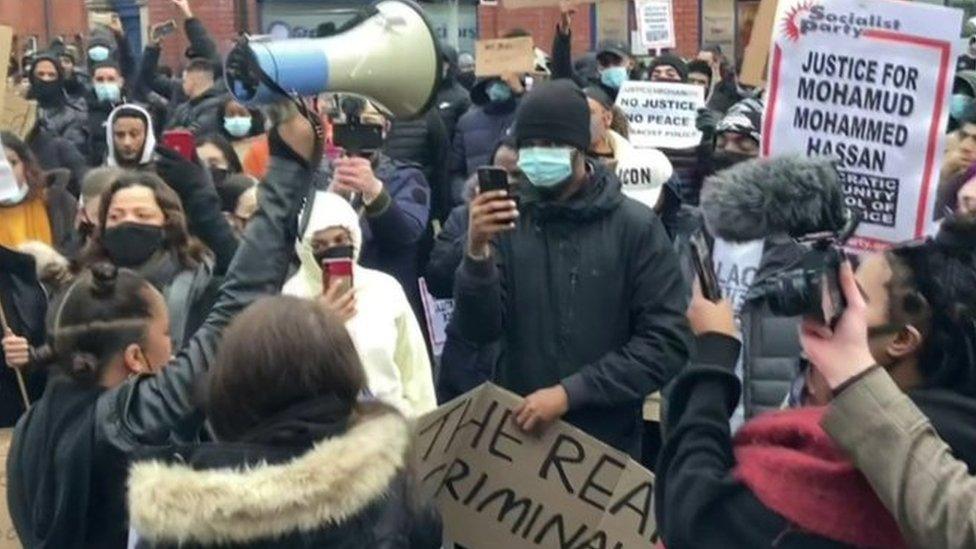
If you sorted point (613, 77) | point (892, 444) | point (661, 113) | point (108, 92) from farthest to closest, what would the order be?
1. point (108, 92)
2. point (613, 77)
3. point (661, 113)
4. point (892, 444)

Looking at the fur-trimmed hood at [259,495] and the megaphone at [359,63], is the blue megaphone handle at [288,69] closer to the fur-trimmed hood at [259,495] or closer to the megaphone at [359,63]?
the megaphone at [359,63]

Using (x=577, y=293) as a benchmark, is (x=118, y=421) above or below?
above

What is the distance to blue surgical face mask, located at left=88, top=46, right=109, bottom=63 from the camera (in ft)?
51.3

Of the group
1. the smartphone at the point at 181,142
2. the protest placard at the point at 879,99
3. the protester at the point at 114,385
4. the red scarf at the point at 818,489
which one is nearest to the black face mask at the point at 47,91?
the smartphone at the point at 181,142

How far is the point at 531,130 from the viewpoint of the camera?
5.52 meters

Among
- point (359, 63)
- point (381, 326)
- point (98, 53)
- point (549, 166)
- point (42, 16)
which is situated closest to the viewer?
point (359, 63)

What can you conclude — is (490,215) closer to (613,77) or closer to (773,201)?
(773,201)

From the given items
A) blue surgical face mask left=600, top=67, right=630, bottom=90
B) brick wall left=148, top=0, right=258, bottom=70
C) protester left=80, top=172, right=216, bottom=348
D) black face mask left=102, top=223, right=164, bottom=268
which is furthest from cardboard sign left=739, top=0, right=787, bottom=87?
brick wall left=148, top=0, right=258, bottom=70

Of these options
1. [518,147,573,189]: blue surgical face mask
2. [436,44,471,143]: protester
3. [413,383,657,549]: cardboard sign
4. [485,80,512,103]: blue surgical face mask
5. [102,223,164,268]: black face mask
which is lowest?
[436,44,471,143]: protester

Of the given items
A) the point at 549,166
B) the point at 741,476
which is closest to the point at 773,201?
the point at 741,476

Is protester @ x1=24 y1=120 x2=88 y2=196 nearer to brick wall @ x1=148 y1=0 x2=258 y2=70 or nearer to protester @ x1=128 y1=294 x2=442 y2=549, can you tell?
protester @ x1=128 y1=294 x2=442 y2=549

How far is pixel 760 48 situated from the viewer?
19.6ft

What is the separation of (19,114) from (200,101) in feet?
6.38

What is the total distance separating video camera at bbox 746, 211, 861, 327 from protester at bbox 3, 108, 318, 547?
3.99 ft
